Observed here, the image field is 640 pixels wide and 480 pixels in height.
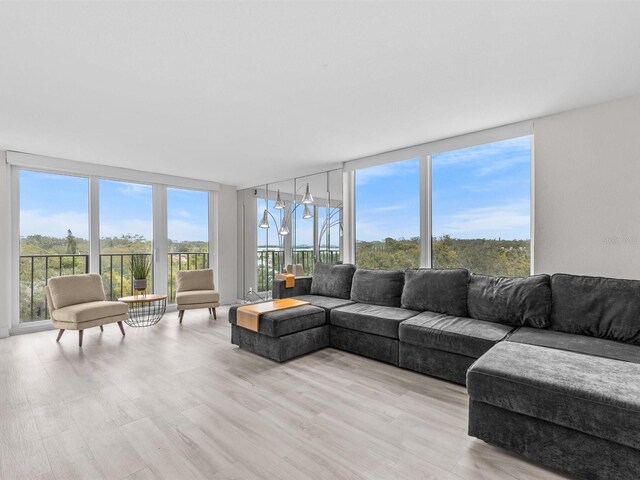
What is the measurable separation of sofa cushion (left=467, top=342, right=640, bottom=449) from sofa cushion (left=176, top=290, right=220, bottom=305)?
158 inches

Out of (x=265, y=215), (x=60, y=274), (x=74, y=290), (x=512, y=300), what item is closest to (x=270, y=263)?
(x=265, y=215)

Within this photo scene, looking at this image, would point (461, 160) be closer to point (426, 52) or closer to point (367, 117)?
point (367, 117)

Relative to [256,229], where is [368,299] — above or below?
below

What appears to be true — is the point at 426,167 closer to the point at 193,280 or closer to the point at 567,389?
the point at 567,389

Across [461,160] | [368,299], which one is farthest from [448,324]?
[461,160]

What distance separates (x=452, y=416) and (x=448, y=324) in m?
0.84

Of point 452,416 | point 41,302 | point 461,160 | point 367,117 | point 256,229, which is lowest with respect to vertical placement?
point 452,416

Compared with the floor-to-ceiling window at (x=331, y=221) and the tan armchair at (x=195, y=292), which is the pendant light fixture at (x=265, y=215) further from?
the tan armchair at (x=195, y=292)

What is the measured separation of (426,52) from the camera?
6.59 feet

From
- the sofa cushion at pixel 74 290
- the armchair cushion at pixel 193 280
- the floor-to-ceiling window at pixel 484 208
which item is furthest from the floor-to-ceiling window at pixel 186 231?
the floor-to-ceiling window at pixel 484 208

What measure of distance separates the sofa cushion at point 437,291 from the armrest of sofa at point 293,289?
150 centimetres

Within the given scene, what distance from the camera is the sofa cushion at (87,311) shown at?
11.6 feet

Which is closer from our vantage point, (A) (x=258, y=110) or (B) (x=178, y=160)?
(A) (x=258, y=110)

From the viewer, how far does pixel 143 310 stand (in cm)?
515
